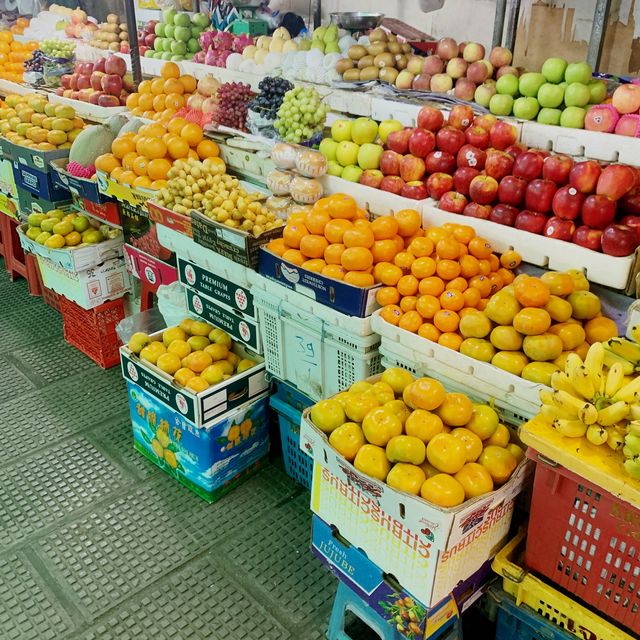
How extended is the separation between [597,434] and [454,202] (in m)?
1.36

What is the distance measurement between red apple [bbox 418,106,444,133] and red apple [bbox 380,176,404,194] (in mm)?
278

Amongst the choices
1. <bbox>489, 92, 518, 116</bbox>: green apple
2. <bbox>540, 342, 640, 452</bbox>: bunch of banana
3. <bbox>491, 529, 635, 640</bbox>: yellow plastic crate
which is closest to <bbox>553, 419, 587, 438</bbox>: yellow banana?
<bbox>540, 342, 640, 452</bbox>: bunch of banana

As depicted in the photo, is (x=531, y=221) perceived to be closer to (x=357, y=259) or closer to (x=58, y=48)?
(x=357, y=259)

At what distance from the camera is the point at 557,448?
1.74 meters

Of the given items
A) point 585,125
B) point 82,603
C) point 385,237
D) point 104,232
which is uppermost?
point 585,125

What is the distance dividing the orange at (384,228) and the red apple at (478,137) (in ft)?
1.96

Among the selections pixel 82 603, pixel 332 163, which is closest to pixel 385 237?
pixel 332 163

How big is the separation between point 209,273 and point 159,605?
5.08 feet

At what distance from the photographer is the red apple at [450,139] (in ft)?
9.58

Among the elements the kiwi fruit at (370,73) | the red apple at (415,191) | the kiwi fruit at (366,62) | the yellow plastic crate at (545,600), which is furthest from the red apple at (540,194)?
the kiwi fruit at (366,62)

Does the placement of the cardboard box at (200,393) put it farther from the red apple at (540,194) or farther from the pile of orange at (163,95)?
the pile of orange at (163,95)

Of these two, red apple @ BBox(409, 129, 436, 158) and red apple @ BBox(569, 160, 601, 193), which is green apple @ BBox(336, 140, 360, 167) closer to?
red apple @ BBox(409, 129, 436, 158)

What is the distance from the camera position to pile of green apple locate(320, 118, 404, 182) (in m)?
3.18

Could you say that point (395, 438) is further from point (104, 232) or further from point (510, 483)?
point (104, 232)
